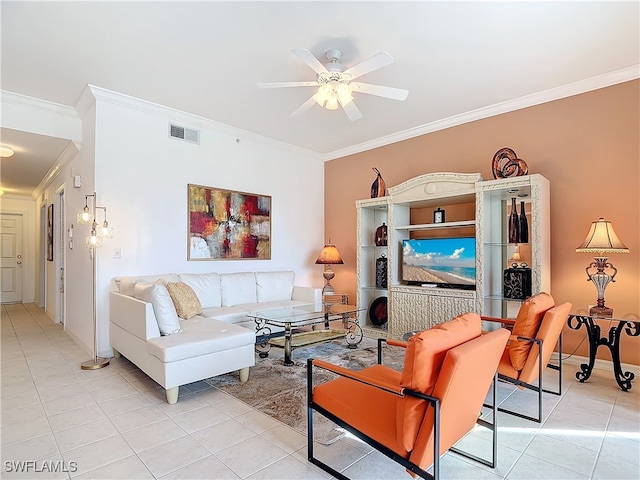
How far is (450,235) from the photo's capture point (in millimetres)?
4727

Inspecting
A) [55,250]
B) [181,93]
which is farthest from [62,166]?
[181,93]

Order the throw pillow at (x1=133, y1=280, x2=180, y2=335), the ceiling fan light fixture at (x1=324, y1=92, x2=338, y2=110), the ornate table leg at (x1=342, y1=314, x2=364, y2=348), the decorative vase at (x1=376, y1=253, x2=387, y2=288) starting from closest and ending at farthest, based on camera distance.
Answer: the throw pillow at (x1=133, y1=280, x2=180, y2=335), the ceiling fan light fixture at (x1=324, y1=92, x2=338, y2=110), the ornate table leg at (x1=342, y1=314, x2=364, y2=348), the decorative vase at (x1=376, y1=253, x2=387, y2=288)

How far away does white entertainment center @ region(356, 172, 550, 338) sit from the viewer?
377 cm

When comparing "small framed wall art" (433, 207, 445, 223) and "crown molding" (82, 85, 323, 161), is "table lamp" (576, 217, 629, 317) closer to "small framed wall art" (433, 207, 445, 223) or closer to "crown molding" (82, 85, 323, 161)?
"small framed wall art" (433, 207, 445, 223)

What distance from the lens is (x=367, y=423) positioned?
1.76m

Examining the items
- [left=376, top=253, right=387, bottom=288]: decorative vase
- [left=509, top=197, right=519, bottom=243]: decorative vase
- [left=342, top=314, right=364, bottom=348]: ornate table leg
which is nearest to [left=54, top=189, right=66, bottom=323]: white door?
[left=342, top=314, right=364, bottom=348]: ornate table leg

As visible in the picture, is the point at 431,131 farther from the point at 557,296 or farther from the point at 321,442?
the point at 321,442

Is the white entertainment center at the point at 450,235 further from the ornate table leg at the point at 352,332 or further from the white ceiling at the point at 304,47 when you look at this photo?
the white ceiling at the point at 304,47

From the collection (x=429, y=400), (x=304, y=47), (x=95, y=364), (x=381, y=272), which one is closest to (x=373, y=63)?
→ (x=304, y=47)

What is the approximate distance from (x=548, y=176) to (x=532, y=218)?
2.33 feet

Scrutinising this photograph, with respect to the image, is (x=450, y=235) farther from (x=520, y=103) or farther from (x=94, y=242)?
(x=94, y=242)

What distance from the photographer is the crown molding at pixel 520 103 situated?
11.5 ft

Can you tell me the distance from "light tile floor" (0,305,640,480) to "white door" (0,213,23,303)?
6.61 metres

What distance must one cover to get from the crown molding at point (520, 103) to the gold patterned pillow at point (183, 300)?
3656mm
